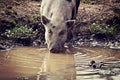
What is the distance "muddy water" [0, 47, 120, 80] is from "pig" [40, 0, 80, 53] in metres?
0.28

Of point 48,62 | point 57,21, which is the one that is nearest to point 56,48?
point 57,21

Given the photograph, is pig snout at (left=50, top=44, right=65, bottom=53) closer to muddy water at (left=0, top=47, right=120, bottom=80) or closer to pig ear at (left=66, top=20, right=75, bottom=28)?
muddy water at (left=0, top=47, right=120, bottom=80)

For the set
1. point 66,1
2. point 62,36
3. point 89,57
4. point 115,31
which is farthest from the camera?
point 115,31

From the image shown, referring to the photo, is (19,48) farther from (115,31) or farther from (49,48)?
(115,31)

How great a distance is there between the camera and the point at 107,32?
12000 mm

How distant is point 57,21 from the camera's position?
1044cm

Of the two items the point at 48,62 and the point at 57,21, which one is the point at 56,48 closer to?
the point at 57,21

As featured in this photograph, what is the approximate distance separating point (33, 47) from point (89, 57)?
204 centimetres

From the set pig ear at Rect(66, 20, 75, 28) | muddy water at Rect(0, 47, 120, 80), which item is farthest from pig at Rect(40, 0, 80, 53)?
muddy water at Rect(0, 47, 120, 80)

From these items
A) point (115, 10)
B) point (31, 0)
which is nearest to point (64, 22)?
point (115, 10)

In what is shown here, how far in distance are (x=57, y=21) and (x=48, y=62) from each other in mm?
1710

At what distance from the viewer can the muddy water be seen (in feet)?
24.9

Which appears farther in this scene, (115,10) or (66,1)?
(115,10)

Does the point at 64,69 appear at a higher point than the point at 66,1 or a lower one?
lower
